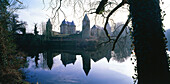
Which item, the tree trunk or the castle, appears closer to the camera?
the tree trunk

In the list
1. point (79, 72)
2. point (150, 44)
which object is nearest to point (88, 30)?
point (79, 72)

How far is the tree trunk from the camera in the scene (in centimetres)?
168

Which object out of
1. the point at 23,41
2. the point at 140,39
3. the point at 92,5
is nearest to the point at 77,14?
the point at 92,5

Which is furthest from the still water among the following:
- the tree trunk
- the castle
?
the tree trunk

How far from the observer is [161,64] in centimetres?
169

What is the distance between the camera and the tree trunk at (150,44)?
1679 mm

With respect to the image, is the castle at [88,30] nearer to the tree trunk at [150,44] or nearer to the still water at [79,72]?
the still water at [79,72]

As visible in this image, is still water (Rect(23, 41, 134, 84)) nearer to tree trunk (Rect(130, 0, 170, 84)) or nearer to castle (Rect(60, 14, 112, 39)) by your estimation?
castle (Rect(60, 14, 112, 39))

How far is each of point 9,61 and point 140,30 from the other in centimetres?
802

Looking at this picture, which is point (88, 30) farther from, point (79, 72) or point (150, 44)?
point (150, 44)

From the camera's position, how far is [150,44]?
1712mm

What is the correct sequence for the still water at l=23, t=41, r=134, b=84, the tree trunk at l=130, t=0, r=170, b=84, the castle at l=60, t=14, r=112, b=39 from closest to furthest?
the tree trunk at l=130, t=0, r=170, b=84, the castle at l=60, t=14, r=112, b=39, the still water at l=23, t=41, r=134, b=84

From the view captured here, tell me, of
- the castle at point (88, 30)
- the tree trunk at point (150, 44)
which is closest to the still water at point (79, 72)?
the castle at point (88, 30)

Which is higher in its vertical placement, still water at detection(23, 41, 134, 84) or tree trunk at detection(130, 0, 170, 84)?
tree trunk at detection(130, 0, 170, 84)
